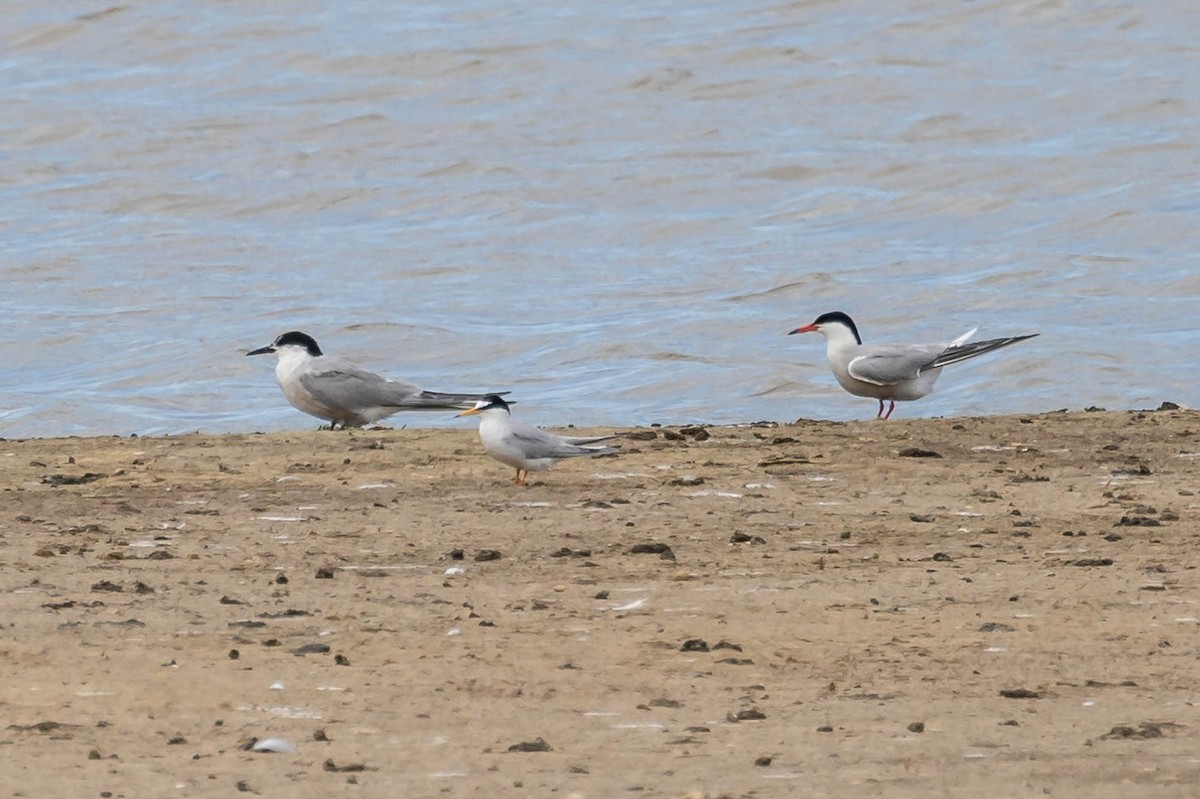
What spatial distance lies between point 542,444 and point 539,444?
0.8 inches

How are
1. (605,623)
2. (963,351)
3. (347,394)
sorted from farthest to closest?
1. (963,351)
2. (347,394)
3. (605,623)

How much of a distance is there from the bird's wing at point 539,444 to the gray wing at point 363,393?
220 cm

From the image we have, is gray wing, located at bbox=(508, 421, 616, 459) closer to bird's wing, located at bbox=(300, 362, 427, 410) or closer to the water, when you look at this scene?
bird's wing, located at bbox=(300, 362, 427, 410)

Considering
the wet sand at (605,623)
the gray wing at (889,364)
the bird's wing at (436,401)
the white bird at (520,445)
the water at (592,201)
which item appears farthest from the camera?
the water at (592,201)

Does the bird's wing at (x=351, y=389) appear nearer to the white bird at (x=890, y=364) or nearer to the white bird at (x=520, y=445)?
the white bird at (x=520, y=445)

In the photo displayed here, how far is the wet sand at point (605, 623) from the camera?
457 cm

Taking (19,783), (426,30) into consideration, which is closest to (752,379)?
(19,783)

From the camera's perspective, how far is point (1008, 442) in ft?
31.3

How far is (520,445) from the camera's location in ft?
27.6

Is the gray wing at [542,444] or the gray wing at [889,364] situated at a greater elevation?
the gray wing at [889,364]

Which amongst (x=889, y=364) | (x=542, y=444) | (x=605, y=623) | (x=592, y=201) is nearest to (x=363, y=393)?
(x=542, y=444)

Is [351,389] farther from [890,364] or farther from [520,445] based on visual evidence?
[890,364]

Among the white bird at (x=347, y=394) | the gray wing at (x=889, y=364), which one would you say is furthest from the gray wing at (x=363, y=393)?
the gray wing at (x=889, y=364)

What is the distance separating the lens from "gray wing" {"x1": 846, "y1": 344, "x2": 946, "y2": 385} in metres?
11.6
